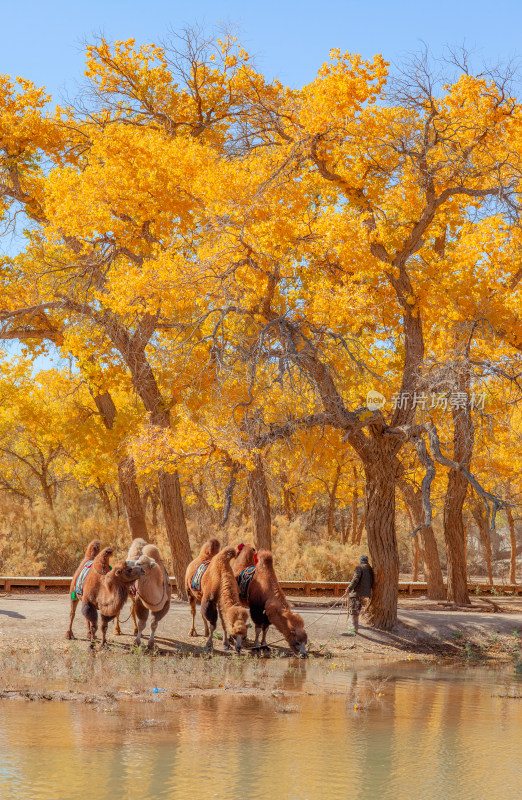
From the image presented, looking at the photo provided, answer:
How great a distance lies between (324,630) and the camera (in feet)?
56.5

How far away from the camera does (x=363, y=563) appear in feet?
58.1

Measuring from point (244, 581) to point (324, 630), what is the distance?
103 inches

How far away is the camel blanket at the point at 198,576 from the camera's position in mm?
15609

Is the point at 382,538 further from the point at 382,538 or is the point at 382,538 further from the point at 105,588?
the point at 105,588

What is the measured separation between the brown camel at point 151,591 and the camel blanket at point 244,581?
1349 mm

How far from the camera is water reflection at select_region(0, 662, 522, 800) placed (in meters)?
6.62

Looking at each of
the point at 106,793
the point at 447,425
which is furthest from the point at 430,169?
the point at 106,793

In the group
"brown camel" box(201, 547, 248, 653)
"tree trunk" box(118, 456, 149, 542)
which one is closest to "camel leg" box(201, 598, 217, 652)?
"brown camel" box(201, 547, 248, 653)

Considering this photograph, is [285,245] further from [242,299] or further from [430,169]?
[430,169]

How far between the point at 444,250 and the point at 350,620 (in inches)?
377

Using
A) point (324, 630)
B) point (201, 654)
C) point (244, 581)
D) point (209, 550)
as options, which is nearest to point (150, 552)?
point (209, 550)

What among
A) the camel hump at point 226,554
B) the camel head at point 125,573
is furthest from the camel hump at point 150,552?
the camel hump at point 226,554

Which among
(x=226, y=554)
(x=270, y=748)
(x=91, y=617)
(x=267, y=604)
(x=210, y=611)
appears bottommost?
(x=270, y=748)

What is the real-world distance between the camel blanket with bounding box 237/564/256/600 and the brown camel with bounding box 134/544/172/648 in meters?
1.35
